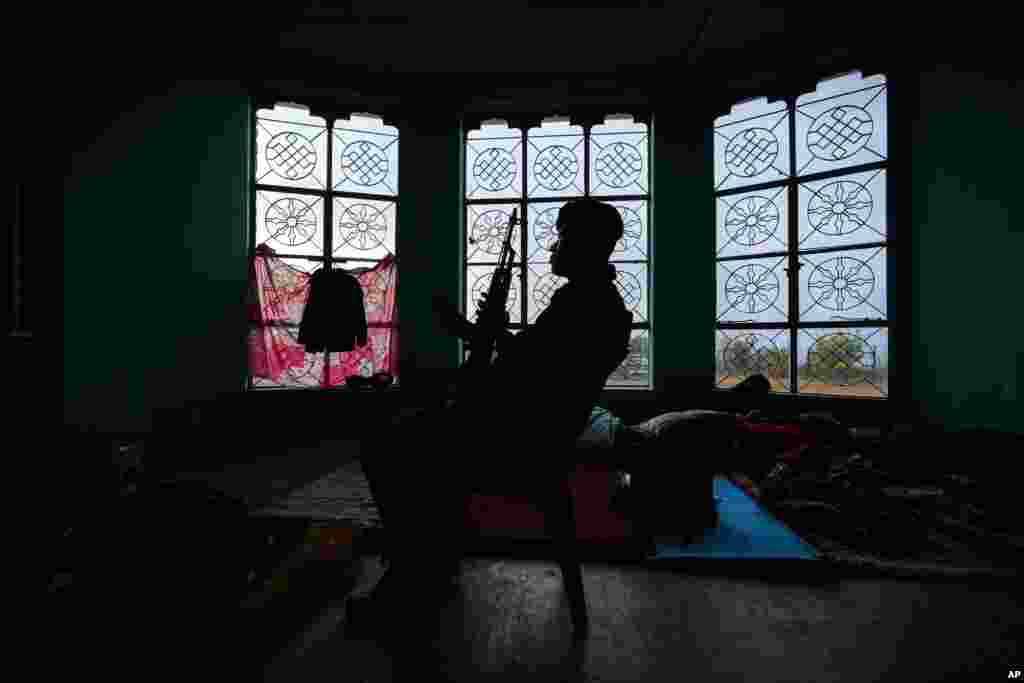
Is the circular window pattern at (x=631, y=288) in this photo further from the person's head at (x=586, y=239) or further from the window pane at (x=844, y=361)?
the person's head at (x=586, y=239)

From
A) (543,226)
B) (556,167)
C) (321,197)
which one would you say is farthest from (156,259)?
(556,167)

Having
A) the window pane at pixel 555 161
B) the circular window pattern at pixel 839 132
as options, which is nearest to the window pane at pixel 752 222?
the circular window pattern at pixel 839 132

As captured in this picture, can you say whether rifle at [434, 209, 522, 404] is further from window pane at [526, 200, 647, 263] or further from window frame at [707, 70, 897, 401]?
window frame at [707, 70, 897, 401]

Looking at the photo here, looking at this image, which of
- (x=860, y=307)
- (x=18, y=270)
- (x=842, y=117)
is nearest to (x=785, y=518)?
(x=860, y=307)

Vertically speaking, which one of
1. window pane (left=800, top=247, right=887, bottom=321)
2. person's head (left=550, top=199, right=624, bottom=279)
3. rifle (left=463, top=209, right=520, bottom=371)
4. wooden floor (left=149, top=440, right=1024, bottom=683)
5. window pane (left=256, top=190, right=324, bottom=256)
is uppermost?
window pane (left=256, top=190, right=324, bottom=256)

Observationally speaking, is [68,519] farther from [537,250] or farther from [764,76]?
[764,76]

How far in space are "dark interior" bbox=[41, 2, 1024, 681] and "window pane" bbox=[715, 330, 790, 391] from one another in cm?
21

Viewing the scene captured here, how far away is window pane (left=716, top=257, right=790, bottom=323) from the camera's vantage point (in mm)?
4590

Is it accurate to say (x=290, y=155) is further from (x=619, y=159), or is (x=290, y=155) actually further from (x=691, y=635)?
(x=691, y=635)

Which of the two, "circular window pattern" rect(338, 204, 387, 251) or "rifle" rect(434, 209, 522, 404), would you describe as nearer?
"rifle" rect(434, 209, 522, 404)

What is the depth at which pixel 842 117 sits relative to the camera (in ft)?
14.3

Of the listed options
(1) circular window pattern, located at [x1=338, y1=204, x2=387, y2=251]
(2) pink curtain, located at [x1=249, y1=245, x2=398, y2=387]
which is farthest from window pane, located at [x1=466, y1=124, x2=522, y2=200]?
(2) pink curtain, located at [x1=249, y1=245, x2=398, y2=387]

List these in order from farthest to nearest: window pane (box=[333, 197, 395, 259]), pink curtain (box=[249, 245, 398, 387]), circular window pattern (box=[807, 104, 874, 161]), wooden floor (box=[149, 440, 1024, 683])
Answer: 1. window pane (box=[333, 197, 395, 259])
2. pink curtain (box=[249, 245, 398, 387])
3. circular window pattern (box=[807, 104, 874, 161])
4. wooden floor (box=[149, 440, 1024, 683])

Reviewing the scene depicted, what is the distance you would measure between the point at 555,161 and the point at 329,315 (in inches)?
131
